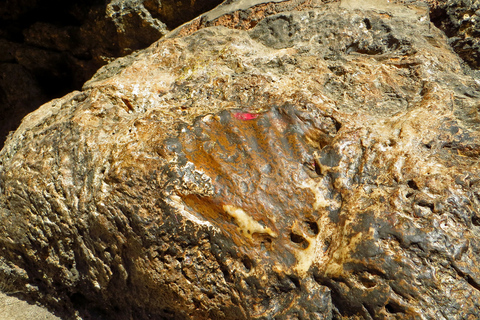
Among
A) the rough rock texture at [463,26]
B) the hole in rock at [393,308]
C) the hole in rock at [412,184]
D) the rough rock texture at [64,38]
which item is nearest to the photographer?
the hole in rock at [393,308]

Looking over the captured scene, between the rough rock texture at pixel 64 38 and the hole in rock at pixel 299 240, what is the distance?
222 cm

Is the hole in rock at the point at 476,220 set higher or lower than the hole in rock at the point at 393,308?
higher

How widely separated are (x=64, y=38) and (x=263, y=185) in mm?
2787

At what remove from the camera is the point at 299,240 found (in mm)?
1325

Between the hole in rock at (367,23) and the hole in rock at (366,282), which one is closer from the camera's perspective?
the hole in rock at (366,282)

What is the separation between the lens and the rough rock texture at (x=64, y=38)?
2.95 meters

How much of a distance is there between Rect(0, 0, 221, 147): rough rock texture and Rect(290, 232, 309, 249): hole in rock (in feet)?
7.29

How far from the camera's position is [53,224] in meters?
1.65

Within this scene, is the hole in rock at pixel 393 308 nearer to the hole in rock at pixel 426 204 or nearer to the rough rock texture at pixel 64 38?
the hole in rock at pixel 426 204

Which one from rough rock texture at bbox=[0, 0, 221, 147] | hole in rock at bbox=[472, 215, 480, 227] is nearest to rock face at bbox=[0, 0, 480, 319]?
hole in rock at bbox=[472, 215, 480, 227]

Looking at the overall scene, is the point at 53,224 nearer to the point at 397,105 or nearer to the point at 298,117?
the point at 298,117

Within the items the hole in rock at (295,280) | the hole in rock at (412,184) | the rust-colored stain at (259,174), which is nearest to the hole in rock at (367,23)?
the rust-colored stain at (259,174)

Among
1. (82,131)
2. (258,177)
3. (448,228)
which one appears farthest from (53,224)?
(448,228)

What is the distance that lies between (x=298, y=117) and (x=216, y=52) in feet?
2.40
